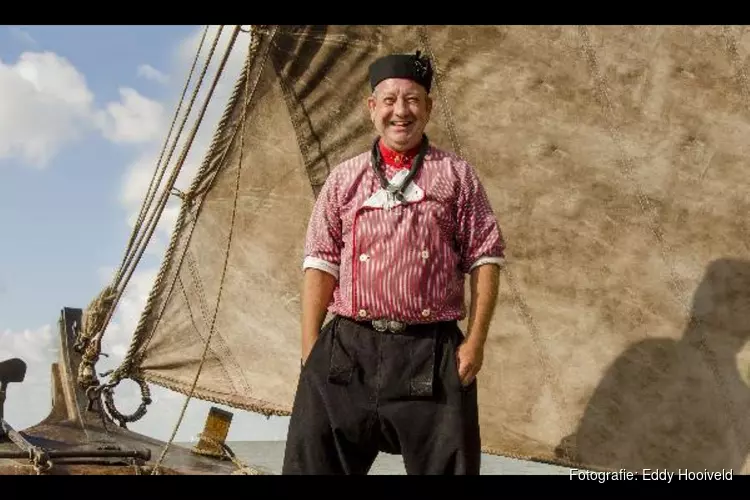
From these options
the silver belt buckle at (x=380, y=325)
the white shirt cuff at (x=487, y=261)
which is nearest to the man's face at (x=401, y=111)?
the white shirt cuff at (x=487, y=261)

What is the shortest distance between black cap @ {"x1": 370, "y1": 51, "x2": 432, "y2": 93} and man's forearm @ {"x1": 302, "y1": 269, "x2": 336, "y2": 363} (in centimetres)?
69

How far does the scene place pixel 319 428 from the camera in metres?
2.81

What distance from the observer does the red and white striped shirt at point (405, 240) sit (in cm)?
284

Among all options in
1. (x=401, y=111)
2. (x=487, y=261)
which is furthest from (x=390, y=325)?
(x=401, y=111)

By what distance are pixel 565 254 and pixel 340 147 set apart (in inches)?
58.3

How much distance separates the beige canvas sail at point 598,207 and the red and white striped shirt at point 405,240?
1949 mm

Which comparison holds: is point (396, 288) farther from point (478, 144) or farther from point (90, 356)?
point (90, 356)

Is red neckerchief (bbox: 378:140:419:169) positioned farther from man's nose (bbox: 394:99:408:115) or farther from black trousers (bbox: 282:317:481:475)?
black trousers (bbox: 282:317:481:475)

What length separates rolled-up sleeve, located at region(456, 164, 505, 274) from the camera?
293 cm

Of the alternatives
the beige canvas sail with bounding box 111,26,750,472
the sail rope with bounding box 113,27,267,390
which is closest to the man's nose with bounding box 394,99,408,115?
the beige canvas sail with bounding box 111,26,750,472

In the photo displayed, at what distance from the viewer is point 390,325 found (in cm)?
281

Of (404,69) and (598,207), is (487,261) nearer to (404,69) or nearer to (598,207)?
(404,69)
